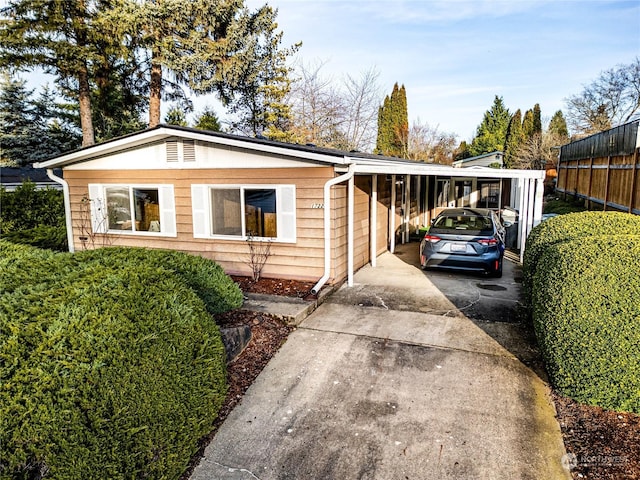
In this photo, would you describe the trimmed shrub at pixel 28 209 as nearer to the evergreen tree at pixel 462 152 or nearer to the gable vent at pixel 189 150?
the gable vent at pixel 189 150

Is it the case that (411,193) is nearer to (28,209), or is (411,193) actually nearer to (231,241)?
(231,241)

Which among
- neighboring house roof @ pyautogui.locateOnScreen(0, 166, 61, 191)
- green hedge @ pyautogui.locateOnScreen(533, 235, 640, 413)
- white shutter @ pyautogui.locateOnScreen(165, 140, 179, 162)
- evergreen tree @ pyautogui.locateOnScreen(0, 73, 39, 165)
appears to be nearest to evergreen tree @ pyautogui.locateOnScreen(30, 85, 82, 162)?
evergreen tree @ pyautogui.locateOnScreen(0, 73, 39, 165)

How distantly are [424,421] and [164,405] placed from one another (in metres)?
2.19

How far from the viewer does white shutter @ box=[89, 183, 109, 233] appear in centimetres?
920

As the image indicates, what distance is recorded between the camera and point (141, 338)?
8.92ft

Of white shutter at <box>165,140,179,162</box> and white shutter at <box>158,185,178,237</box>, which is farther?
white shutter at <box>158,185,178,237</box>

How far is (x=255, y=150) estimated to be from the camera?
7.62 metres

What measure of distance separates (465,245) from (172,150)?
20.2 ft

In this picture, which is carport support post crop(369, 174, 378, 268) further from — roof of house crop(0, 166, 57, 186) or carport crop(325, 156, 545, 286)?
roof of house crop(0, 166, 57, 186)

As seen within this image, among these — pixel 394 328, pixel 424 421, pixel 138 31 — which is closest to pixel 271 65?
pixel 138 31

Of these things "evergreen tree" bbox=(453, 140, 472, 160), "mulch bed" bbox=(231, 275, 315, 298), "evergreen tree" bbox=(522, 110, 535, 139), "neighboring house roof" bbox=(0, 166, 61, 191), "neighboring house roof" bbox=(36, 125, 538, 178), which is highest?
"evergreen tree" bbox=(522, 110, 535, 139)

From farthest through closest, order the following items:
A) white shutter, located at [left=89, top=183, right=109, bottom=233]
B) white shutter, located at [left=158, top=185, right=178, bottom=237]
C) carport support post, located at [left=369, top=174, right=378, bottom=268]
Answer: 1. white shutter, located at [left=89, top=183, right=109, bottom=233]
2. carport support post, located at [left=369, top=174, right=378, bottom=268]
3. white shutter, located at [left=158, top=185, right=178, bottom=237]

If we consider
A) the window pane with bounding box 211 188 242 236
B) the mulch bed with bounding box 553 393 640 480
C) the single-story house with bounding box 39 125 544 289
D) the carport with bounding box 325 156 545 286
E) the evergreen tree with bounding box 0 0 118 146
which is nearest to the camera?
the mulch bed with bounding box 553 393 640 480

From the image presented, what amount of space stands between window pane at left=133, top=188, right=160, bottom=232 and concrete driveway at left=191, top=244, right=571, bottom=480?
476 centimetres
